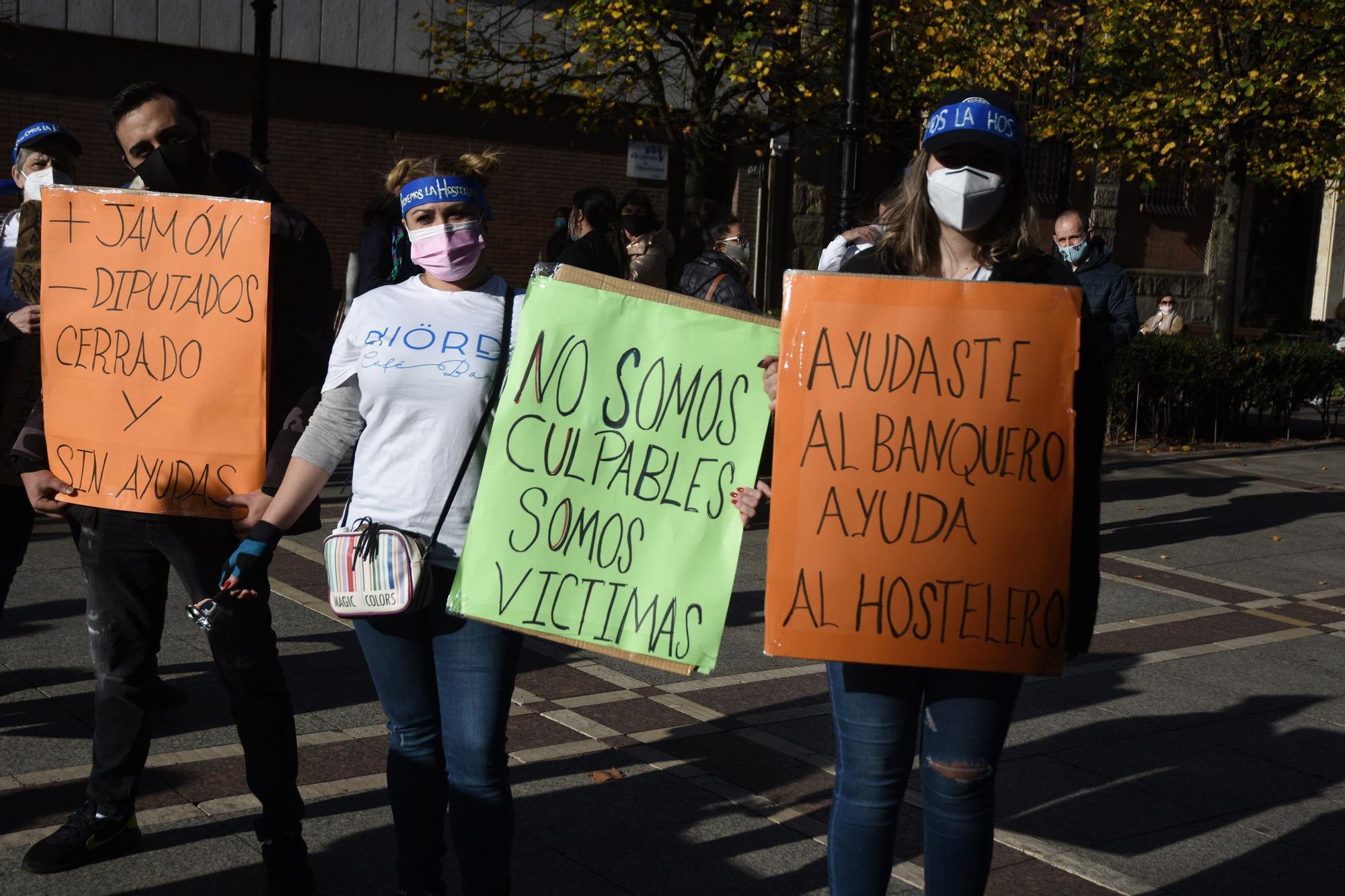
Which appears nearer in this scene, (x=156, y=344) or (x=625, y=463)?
(x=625, y=463)

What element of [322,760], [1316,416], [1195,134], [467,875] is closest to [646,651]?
[467,875]

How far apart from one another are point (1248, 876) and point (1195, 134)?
43.0 ft

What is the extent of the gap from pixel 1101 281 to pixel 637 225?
263 cm

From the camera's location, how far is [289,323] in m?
3.38

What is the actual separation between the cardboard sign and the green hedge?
1148 cm

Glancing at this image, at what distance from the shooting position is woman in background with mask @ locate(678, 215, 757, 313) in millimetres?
7512

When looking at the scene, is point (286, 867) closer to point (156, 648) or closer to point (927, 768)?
point (156, 648)

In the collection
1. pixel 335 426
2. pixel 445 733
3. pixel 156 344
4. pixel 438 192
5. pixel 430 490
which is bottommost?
pixel 445 733

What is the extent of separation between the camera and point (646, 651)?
114 inches

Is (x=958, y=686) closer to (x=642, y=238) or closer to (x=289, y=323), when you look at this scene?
(x=289, y=323)

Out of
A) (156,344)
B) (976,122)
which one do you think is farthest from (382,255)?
(976,122)

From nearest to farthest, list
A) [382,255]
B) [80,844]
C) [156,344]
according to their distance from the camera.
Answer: [156,344], [80,844], [382,255]

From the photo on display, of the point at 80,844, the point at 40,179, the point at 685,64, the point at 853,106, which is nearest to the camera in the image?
the point at 80,844

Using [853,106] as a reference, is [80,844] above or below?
below
